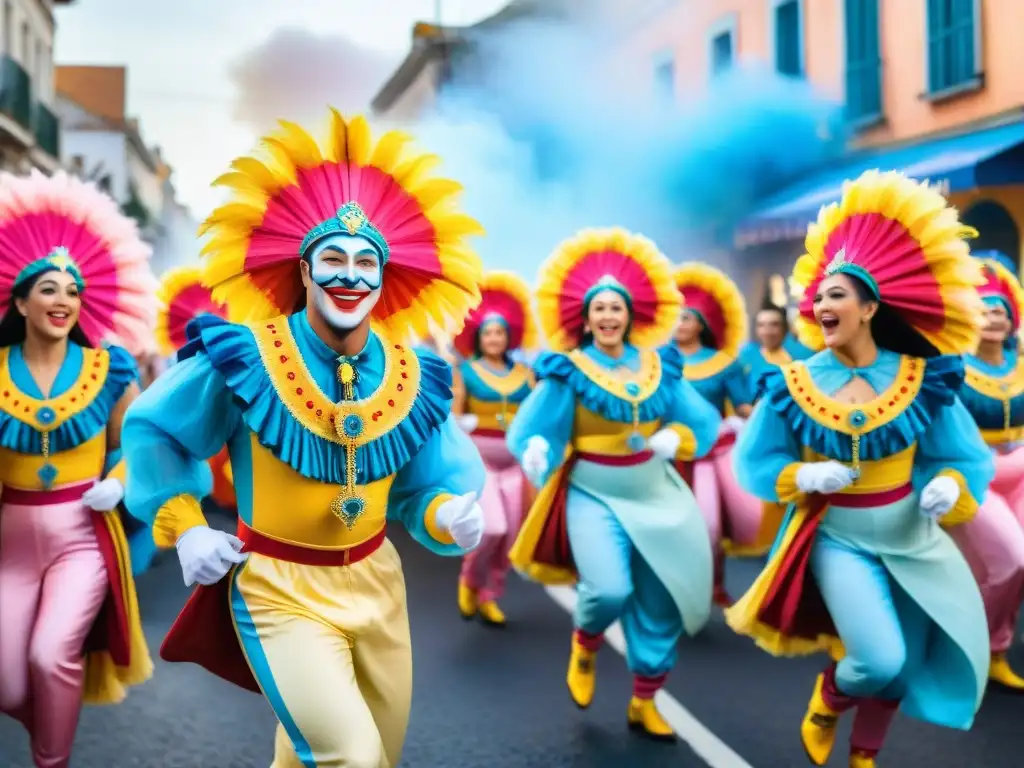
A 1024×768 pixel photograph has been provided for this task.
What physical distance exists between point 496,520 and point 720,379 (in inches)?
81.9

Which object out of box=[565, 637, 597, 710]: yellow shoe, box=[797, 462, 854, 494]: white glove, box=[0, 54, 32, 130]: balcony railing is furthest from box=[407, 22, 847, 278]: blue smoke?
box=[797, 462, 854, 494]: white glove

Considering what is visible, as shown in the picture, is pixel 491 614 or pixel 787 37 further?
pixel 787 37

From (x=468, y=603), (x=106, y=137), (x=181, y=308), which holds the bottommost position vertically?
(x=468, y=603)

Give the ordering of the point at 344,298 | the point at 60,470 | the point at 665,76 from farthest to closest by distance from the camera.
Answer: the point at 665,76 → the point at 60,470 → the point at 344,298

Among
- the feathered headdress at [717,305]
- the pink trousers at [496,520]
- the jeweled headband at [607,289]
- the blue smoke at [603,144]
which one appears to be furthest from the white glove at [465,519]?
the blue smoke at [603,144]

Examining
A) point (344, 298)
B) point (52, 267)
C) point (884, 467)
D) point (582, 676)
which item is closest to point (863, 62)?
point (582, 676)

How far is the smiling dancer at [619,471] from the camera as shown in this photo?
541 centimetres

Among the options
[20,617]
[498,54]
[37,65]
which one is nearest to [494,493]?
[20,617]

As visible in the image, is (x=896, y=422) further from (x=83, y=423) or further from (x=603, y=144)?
(x=603, y=144)

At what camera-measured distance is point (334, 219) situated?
355 cm

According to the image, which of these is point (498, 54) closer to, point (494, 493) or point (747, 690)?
point (494, 493)

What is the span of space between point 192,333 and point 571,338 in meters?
3.14

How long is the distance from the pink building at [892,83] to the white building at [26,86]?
12066mm

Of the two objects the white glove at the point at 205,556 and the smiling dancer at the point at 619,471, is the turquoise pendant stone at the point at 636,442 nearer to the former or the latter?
the smiling dancer at the point at 619,471
